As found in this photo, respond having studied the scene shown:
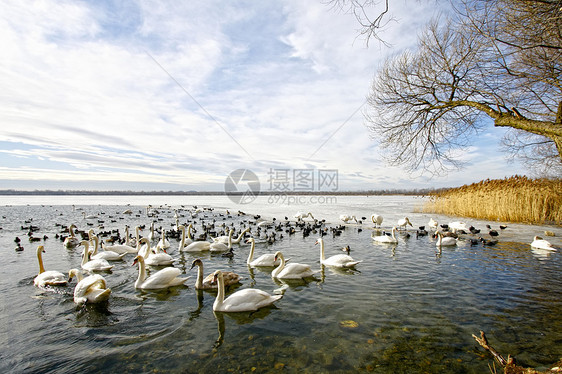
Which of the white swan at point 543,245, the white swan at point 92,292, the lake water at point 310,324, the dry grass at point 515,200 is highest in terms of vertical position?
the dry grass at point 515,200

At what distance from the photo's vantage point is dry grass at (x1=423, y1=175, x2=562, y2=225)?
18719mm

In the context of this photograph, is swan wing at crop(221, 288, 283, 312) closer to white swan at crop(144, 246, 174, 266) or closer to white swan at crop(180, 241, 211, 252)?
white swan at crop(144, 246, 174, 266)

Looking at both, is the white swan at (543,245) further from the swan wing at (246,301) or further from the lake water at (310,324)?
the swan wing at (246,301)

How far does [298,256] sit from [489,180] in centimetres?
2083

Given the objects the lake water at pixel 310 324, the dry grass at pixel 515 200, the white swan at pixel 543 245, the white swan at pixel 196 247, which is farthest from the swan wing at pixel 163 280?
A: the dry grass at pixel 515 200

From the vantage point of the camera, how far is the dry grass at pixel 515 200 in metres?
18.7

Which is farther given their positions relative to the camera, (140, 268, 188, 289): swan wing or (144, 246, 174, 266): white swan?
(144, 246, 174, 266): white swan

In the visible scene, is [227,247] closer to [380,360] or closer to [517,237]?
[380,360]

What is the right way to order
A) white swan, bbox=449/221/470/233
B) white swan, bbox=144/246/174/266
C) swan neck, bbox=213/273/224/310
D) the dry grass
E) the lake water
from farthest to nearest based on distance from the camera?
the dry grass, white swan, bbox=449/221/470/233, white swan, bbox=144/246/174/266, swan neck, bbox=213/273/224/310, the lake water

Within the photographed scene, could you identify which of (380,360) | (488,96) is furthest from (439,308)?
(488,96)

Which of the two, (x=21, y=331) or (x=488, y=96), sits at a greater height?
(x=488, y=96)

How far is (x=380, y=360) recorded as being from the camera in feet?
13.5

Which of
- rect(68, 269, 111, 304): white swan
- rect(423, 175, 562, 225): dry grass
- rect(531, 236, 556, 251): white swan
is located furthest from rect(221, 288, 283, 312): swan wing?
rect(423, 175, 562, 225): dry grass

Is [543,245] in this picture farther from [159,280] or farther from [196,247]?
[159,280]
